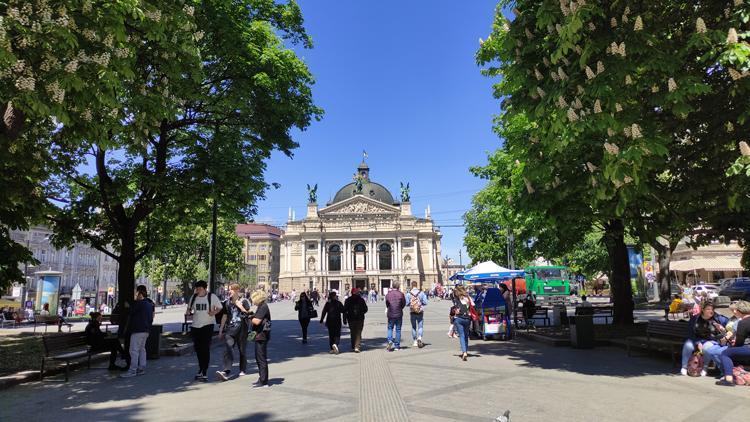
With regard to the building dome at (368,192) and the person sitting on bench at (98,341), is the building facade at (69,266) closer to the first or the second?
the person sitting on bench at (98,341)

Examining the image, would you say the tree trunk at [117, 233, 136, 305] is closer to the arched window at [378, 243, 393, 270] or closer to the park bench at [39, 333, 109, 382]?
the park bench at [39, 333, 109, 382]

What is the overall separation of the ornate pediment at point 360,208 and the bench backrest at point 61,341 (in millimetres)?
105844

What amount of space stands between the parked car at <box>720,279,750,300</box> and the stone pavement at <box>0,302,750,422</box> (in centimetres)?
2772

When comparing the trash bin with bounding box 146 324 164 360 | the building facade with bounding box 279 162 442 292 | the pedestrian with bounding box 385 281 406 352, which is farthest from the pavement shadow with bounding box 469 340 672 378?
the building facade with bounding box 279 162 442 292

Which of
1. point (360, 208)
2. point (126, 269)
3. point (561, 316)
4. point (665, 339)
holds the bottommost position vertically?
point (665, 339)

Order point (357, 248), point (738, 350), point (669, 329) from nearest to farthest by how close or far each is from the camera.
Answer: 1. point (738, 350)
2. point (669, 329)
3. point (357, 248)

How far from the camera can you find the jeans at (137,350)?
35.2 ft

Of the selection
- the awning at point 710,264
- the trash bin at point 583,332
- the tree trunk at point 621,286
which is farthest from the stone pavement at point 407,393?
the awning at point 710,264

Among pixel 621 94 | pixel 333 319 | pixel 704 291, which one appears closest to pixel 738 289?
pixel 704 291

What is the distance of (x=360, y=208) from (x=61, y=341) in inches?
4233

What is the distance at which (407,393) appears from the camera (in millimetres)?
8297

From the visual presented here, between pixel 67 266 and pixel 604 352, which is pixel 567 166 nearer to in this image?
pixel 604 352

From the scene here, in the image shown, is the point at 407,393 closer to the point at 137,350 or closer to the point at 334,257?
the point at 137,350

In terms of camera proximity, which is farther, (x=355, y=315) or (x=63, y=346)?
(x=355, y=315)
